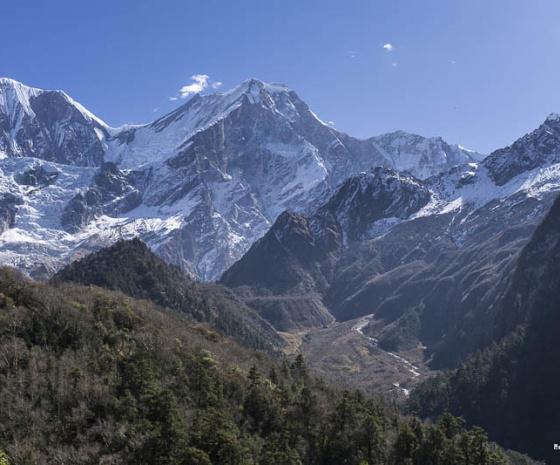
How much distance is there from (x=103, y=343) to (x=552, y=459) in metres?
134

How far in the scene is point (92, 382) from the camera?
7725cm

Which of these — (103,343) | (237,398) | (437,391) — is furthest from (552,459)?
(103,343)

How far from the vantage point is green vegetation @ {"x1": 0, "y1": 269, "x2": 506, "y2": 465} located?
215ft

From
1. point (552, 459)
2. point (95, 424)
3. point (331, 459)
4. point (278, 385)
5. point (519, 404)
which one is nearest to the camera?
point (95, 424)

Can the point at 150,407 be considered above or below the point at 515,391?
above

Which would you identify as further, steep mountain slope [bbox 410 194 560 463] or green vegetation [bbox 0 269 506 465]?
steep mountain slope [bbox 410 194 560 463]

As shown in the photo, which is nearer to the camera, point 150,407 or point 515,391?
point 150,407

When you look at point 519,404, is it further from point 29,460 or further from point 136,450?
point 29,460

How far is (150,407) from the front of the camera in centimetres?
7356

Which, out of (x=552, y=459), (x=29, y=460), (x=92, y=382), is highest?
(x=92, y=382)

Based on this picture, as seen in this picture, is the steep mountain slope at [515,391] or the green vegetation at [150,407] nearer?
the green vegetation at [150,407]

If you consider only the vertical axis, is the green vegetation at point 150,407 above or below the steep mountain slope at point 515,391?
above

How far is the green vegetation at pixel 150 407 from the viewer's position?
65.4 m

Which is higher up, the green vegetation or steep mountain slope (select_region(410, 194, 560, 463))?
the green vegetation
